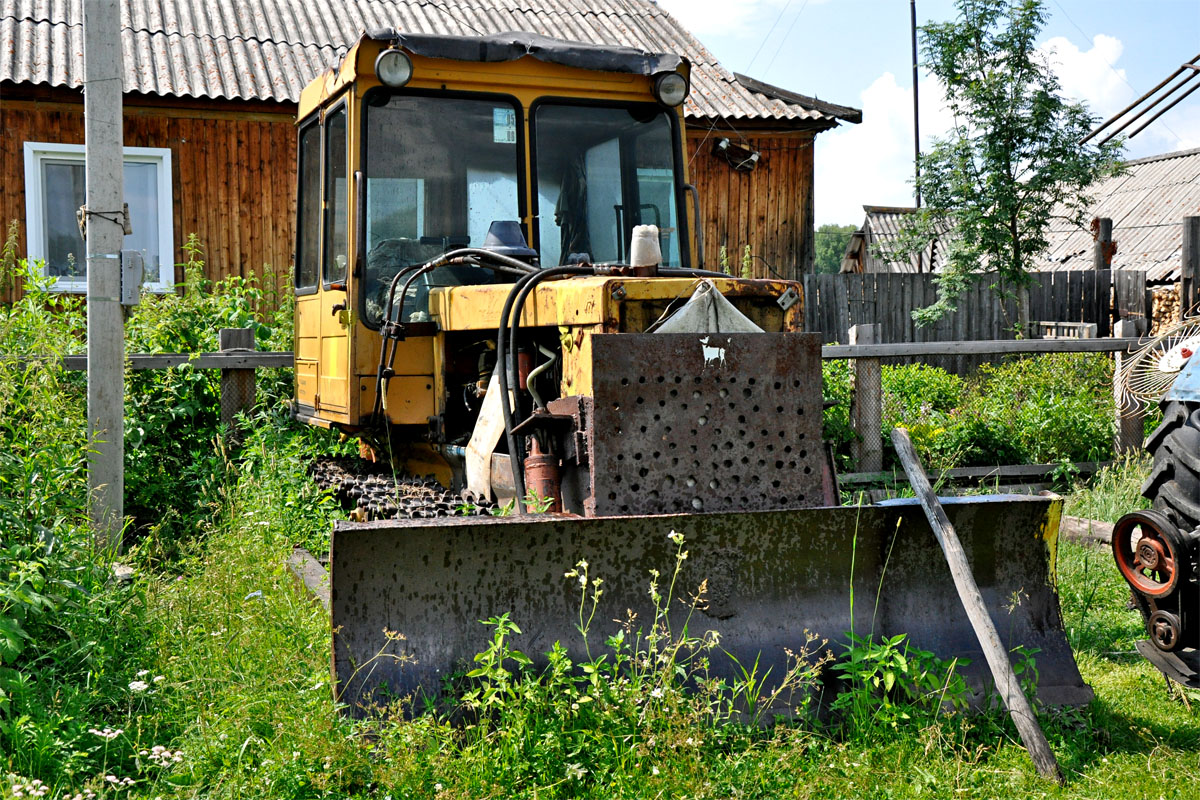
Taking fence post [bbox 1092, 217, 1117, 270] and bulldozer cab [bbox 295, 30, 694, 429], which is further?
fence post [bbox 1092, 217, 1117, 270]

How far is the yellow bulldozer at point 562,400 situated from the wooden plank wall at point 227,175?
562 centimetres

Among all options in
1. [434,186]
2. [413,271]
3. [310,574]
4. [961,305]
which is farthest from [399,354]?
[961,305]

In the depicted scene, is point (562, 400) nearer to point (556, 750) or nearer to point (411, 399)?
point (556, 750)

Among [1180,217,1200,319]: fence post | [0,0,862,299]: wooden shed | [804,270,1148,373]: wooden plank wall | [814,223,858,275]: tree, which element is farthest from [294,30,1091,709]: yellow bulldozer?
[814,223,858,275]: tree

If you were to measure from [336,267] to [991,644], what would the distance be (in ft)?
12.8

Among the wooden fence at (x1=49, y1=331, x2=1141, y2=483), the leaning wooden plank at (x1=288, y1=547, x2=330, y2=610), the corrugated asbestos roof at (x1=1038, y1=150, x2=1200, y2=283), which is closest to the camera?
the leaning wooden plank at (x1=288, y1=547, x2=330, y2=610)

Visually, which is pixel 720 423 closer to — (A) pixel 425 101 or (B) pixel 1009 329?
(A) pixel 425 101

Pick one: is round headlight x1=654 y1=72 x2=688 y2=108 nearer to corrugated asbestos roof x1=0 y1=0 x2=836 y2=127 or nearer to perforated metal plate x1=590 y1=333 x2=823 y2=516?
perforated metal plate x1=590 y1=333 x2=823 y2=516

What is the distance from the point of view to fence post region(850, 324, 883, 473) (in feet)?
27.0

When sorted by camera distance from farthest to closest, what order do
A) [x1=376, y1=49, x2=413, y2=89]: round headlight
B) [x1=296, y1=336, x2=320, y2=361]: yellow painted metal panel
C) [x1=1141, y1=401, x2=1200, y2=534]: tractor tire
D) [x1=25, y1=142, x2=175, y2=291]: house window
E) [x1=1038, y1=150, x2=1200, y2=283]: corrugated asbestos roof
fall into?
[x1=1038, y1=150, x2=1200, y2=283]: corrugated asbestos roof < [x1=25, y1=142, x2=175, y2=291]: house window < [x1=296, y1=336, x2=320, y2=361]: yellow painted metal panel < [x1=376, y1=49, x2=413, y2=89]: round headlight < [x1=1141, y1=401, x2=1200, y2=534]: tractor tire

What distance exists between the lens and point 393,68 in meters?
5.29

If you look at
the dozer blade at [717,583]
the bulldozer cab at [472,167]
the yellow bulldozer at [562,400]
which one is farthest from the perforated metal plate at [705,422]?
the bulldozer cab at [472,167]

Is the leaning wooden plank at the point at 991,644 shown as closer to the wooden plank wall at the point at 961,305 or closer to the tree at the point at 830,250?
the wooden plank wall at the point at 961,305

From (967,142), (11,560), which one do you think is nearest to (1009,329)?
(967,142)
